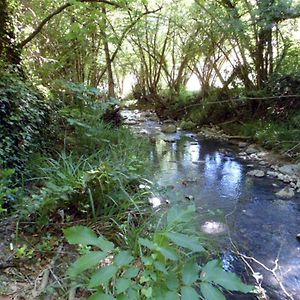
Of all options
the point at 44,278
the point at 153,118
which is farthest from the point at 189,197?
the point at 153,118

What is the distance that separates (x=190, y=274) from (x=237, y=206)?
10.6 ft

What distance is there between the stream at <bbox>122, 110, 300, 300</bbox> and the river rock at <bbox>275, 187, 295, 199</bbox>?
0.08 metres

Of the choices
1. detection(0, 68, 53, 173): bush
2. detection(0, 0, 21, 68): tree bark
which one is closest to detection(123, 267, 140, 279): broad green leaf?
detection(0, 68, 53, 173): bush

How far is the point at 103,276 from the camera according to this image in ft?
3.34

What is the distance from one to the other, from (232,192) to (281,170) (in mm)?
1446

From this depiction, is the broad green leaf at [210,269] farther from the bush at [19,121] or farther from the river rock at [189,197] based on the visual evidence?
the river rock at [189,197]

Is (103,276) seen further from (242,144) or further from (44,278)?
(242,144)

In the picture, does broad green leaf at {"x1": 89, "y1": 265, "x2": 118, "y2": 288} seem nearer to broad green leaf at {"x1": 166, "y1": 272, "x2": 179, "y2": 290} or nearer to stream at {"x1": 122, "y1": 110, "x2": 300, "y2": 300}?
broad green leaf at {"x1": 166, "y1": 272, "x2": 179, "y2": 290}

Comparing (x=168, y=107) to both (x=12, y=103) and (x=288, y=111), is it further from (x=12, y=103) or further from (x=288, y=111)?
(x=12, y=103)

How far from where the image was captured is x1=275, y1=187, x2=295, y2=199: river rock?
4492 mm

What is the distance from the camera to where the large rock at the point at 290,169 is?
5.41m

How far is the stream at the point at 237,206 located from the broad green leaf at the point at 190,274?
5.20 ft

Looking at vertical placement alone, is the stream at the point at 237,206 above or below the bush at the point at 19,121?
below

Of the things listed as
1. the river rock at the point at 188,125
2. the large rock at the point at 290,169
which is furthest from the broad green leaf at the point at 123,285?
the river rock at the point at 188,125
